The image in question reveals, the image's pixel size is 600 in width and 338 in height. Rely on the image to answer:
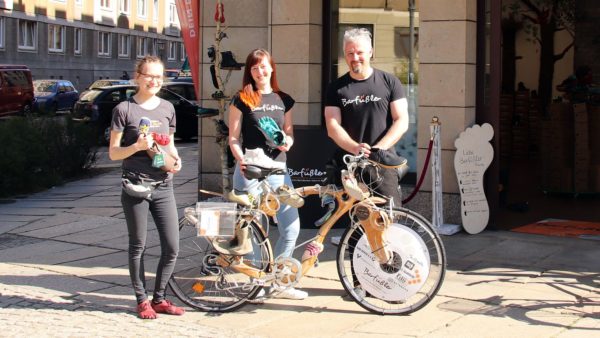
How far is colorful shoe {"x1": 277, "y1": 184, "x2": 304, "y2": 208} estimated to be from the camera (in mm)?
6340

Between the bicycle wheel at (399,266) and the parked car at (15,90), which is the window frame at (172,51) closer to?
the parked car at (15,90)

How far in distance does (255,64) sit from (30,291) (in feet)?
8.24

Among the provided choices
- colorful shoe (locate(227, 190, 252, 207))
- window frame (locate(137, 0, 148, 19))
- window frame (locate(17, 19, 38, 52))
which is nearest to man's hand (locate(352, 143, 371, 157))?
colorful shoe (locate(227, 190, 252, 207))

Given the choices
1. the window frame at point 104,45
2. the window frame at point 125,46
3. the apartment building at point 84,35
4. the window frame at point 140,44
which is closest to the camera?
the apartment building at point 84,35

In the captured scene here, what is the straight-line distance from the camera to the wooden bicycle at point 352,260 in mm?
6082

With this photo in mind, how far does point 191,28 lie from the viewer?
37.5 ft

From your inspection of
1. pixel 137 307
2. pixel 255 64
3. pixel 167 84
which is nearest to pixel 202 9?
pixel 255 64

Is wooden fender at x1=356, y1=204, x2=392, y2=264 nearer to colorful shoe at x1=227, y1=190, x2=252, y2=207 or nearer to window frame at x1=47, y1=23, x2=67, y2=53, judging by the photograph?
colorful shoe at x1=227, y1=190, x2=252, y2=207

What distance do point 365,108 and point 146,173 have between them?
1603 mm

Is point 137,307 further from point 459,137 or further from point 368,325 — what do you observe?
point 459,137

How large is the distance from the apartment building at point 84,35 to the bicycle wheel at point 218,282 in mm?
43780

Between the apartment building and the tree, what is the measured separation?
34.6 meters

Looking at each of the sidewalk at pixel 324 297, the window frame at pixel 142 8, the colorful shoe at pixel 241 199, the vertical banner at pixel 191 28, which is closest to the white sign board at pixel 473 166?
the sidewalk at pixel 324 297

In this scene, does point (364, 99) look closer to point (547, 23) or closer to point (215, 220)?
point (215, 220)
